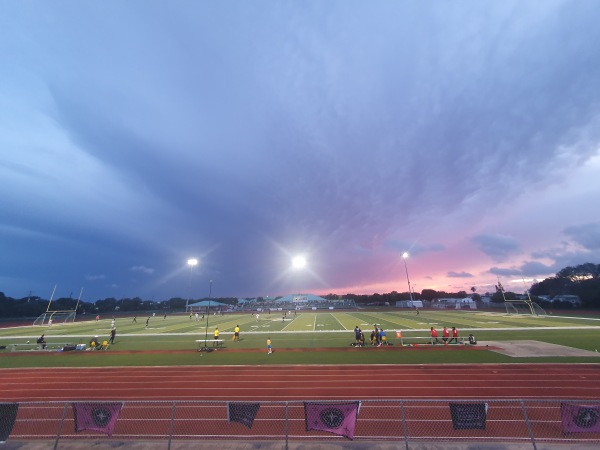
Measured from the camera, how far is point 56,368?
844 inches

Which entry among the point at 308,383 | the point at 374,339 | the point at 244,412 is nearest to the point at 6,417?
the point at 244,412

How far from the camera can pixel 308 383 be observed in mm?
16609

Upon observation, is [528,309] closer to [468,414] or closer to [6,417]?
[468,414]

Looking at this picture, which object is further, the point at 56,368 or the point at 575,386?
the point at 56,368

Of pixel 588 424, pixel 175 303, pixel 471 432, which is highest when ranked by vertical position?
pixel 175 303

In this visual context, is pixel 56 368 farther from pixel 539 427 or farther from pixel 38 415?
pixel 539 427

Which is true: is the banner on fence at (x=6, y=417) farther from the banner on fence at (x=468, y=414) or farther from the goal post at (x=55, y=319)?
the goal post at (x=55, y=319)

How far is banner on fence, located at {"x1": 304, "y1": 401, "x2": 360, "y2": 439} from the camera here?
8336 mm

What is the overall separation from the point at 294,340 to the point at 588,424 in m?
26.7

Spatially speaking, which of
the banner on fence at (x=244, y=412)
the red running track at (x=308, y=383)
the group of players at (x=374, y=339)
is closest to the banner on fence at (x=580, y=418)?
the red running track at (x=308, y=383)

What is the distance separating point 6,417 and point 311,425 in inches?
393

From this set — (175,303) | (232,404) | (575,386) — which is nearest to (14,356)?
(232,404)

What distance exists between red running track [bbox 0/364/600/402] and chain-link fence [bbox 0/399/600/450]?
1785 millimetres

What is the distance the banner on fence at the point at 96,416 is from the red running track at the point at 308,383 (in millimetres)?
6483
